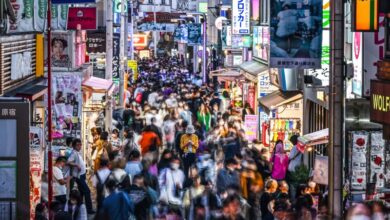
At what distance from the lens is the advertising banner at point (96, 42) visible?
36719 millimetres

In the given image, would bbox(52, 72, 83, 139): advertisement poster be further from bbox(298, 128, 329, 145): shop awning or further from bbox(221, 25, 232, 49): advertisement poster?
bbox(221, 25, 232, 49): advertisement poster

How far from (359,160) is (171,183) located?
3.20 metres

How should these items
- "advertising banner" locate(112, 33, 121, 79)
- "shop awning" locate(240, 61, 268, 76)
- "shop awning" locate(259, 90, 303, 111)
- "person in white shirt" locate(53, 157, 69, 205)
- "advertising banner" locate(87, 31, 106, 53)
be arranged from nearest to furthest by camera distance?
1. "person in white shirt" locate(53, 157, 69, 205)
2. "shop awning" locate(259, 90, 303, 111)
3. "shop awning" locate(240, 61, 268, 76)
4. "advertising banner" locate(87, 31, 106, 53)
5. "advertising banner" locate(112, 33, 121, 79)

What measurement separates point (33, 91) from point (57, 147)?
2523 mm

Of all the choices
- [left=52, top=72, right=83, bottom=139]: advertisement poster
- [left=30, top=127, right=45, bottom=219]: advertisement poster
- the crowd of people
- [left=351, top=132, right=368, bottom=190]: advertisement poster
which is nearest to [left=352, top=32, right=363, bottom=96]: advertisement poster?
[left=351, top=132, right=368, bottom=190]: advertisement poster

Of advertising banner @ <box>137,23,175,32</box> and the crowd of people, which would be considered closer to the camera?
the crowd of people

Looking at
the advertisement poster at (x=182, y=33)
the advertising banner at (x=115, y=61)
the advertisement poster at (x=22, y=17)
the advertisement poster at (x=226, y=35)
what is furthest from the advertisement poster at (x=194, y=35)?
the advertisement poster at (x=22, y=17)

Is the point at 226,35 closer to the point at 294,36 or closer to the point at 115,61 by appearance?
the point at 115,61

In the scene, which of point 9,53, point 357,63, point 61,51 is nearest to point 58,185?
point 9,53

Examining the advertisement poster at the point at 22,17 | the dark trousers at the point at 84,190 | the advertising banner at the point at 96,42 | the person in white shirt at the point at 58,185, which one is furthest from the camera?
the advertising banner at the point at 96,42

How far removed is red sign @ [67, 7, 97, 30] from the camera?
85.8 ft

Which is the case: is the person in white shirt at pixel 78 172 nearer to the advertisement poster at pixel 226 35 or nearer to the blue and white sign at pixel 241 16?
the blue and white sign at pixel 241 16

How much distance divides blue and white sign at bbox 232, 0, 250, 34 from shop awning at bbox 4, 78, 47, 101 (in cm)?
1896

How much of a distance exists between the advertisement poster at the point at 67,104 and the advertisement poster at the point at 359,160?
29.9ft
